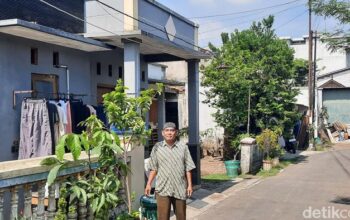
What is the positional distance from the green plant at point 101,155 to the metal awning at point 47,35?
234 centimetres

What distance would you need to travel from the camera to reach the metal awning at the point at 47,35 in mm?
7355

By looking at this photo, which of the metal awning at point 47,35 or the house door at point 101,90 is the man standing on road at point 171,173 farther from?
the house door at point 101,90

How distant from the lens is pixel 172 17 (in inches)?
462

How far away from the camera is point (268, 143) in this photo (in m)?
18.3

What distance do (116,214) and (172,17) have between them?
6700 millimetres

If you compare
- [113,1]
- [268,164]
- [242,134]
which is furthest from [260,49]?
[113,1]

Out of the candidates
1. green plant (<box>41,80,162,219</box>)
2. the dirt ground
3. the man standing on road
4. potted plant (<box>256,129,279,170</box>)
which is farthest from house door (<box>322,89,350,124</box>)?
green plant (<box>41,80,162,219</box>)

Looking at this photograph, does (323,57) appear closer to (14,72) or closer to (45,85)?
(45,85)

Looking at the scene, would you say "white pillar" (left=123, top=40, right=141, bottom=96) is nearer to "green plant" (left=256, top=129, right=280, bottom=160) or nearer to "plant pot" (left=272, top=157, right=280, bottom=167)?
"green plant" (left=256, top=129, right=280, bottom=160)

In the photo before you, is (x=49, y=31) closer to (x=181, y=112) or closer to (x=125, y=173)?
(x=125, y=173)

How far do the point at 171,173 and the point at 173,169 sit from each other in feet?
0.21

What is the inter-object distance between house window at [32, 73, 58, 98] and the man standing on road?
3.39 metres

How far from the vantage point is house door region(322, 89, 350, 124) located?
3462cm

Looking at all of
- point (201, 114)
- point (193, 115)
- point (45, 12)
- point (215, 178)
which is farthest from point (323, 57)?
point (45, 12)
